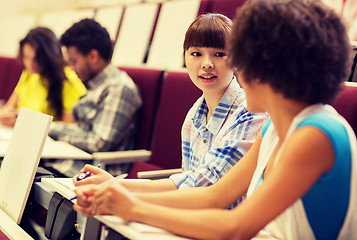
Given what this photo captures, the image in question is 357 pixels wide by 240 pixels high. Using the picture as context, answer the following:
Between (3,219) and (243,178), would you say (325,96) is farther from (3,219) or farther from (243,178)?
(3,219)

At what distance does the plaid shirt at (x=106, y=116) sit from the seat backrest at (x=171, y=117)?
209mm

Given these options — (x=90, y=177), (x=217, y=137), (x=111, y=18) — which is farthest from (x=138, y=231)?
(x=111, y=18)

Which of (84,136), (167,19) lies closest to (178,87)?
(84,136)

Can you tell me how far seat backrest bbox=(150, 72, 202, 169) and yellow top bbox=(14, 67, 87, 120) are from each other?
2.69ft

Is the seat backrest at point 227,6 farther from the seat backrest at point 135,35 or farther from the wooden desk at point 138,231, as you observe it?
the wooden desk at point 138,231

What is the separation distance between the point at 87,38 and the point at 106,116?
1.59 ft

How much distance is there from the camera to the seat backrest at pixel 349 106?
1233mm

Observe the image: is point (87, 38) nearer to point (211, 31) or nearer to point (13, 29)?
point (211, 31)

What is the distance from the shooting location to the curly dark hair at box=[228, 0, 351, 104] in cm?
81

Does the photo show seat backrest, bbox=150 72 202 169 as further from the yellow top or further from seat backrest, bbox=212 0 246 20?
the yellow top

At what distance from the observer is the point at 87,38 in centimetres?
246

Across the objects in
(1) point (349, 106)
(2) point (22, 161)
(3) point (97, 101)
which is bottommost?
(2) point (22, 161)

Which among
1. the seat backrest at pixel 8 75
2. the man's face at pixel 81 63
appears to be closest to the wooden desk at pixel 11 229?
the man's face at pixel 81 63

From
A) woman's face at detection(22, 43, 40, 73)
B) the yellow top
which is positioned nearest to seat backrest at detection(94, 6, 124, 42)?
the yellow top
